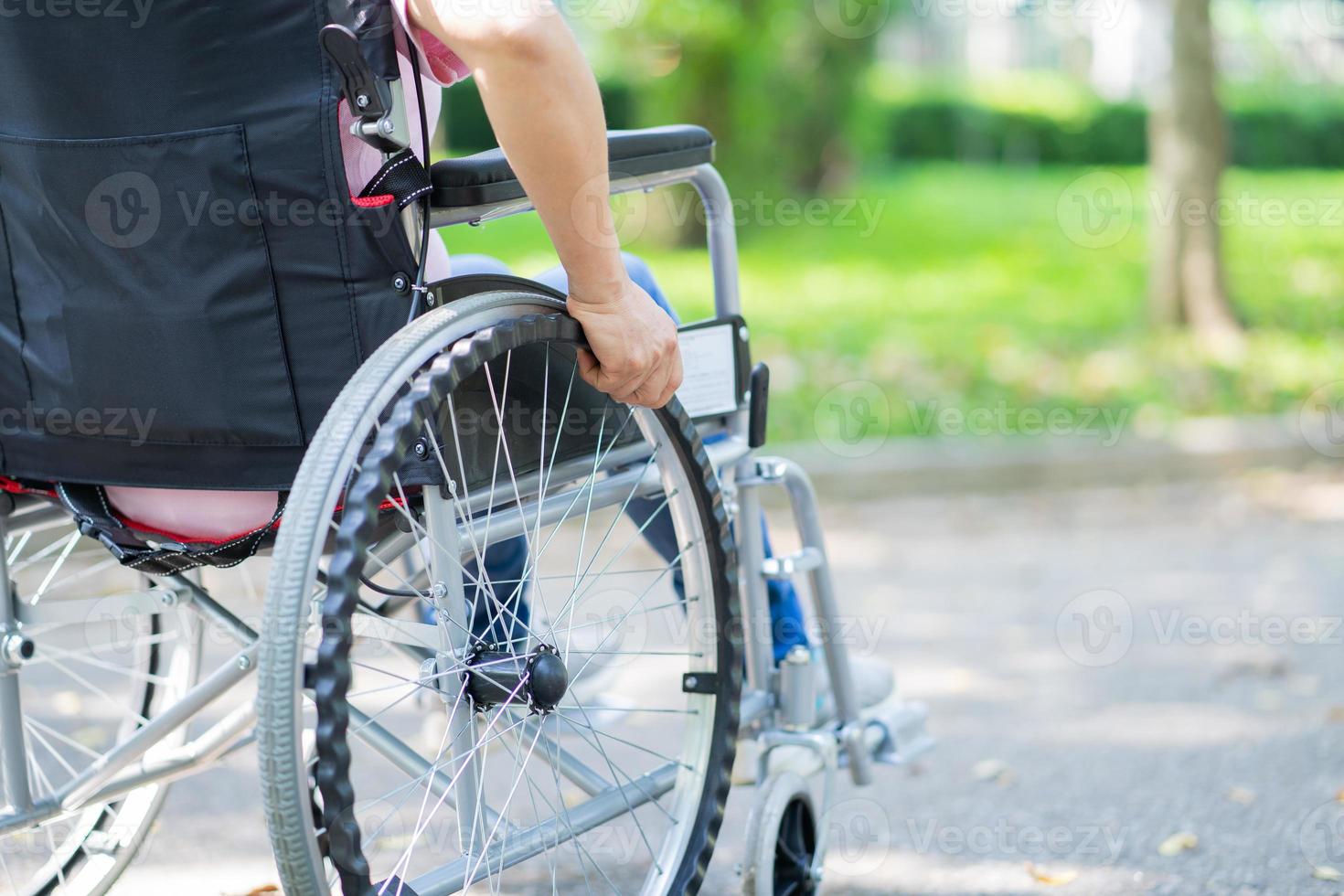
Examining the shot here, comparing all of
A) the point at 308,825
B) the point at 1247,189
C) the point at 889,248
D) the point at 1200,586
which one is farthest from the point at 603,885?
the point at 1247,189

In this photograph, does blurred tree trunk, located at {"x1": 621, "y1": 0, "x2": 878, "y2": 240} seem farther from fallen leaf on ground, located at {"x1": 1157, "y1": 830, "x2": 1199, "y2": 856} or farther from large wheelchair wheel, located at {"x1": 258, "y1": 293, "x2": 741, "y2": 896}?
large wheelchair wheel, located at {"x1": 258, "y1": 293, "x2": 741, "y2": 896}

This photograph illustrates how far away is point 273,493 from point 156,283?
0.28 m

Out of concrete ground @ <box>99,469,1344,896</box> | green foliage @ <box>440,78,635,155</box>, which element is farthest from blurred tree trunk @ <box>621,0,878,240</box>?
concrete ground @ <box>99,469,1344,896</box>

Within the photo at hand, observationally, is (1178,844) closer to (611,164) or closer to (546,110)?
(611,164)

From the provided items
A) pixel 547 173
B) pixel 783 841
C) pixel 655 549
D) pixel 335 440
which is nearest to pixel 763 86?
pixel 655 549

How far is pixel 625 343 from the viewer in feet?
5.25

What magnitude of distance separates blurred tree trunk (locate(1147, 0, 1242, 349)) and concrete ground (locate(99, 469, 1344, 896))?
4.76ft

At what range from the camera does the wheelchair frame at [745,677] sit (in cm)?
176

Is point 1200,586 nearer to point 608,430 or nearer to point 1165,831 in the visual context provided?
point 1165,831

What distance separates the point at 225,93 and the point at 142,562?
0.59 metres

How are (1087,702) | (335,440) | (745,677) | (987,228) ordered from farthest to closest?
(987,228)
(1087,702)
(745,677)
(335,440)

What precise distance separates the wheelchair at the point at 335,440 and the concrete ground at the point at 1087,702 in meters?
0.42

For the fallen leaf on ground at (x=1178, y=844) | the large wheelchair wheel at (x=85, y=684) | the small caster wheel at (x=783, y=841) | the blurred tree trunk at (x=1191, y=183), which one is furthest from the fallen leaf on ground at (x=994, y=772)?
the blurred tree trunk at (x=1191, y=183)

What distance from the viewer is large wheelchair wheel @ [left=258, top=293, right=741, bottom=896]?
4.25ft
